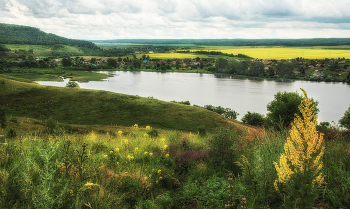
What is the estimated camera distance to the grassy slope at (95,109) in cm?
3275

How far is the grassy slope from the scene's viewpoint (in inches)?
1289

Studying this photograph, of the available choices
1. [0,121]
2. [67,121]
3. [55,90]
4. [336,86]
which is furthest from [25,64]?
[336,86]

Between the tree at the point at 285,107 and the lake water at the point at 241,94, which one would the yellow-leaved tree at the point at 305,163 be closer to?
the tree at the point at 285,107

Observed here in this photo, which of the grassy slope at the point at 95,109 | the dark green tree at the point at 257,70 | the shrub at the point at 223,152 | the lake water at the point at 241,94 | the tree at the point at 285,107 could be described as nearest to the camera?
the shrub at the point at 223,152

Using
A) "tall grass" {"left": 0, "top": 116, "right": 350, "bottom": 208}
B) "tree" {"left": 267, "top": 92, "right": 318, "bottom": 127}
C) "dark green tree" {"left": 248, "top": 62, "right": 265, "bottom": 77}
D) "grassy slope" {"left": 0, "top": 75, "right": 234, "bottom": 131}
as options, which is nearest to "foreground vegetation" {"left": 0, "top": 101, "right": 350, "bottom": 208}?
"tall grass" {"left": 0, "top": 116, "right": 350, "bottom": 208}

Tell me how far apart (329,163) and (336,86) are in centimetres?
9478

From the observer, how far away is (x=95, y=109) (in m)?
36.4

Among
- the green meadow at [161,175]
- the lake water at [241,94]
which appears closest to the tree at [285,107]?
the lake water at [241,94]

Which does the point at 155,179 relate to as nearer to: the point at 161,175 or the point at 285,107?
the point at 161,175

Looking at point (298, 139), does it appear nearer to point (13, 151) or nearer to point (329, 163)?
point (329, 163)

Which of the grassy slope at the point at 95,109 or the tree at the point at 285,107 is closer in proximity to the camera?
the grassy slope at the point at 95,109

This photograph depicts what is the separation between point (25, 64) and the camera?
108 m

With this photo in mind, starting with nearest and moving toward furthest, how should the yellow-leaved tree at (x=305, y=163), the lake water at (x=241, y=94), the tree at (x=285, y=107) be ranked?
the yellow-leaved tree at (x=305, y=163) → the tree at (x=285, y=107) → the lake water at (x=241, y=94)

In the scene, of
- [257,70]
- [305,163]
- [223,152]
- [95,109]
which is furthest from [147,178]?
[257,70]
